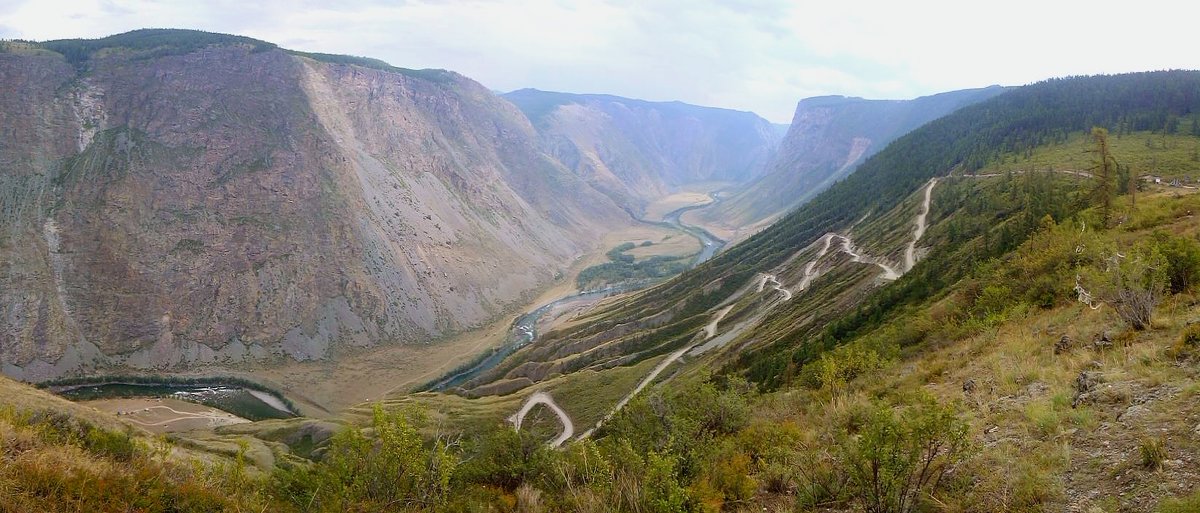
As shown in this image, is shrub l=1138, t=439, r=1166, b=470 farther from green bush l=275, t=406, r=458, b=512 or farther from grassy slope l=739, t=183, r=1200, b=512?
green bush l=275, t=406, r=458, b=512

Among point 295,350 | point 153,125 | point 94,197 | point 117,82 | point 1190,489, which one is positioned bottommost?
point 295,350

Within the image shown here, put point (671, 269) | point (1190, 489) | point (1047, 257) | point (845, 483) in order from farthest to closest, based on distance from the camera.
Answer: point (671, 269) → point (1047, 257) → point (845, 483) → point (1190, 489)

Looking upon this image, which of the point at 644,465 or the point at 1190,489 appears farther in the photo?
the point at 644,465

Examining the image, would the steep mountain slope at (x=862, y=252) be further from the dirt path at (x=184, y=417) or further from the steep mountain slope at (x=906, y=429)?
the dirt path at (x=184, y=417)

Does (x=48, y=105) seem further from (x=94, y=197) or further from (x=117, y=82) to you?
(x=94, y=197)

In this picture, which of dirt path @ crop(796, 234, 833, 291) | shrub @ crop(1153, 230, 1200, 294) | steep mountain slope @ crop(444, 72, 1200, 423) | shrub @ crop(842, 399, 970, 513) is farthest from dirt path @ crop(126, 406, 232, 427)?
shrub @ crop(1153, 230, 1200, 294)

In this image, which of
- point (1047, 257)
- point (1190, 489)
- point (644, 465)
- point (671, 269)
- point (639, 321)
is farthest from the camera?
point (671, 269)

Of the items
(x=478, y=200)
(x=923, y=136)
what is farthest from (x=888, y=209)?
(x=478, y=200)

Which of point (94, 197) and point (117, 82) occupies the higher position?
point (117, 82)
